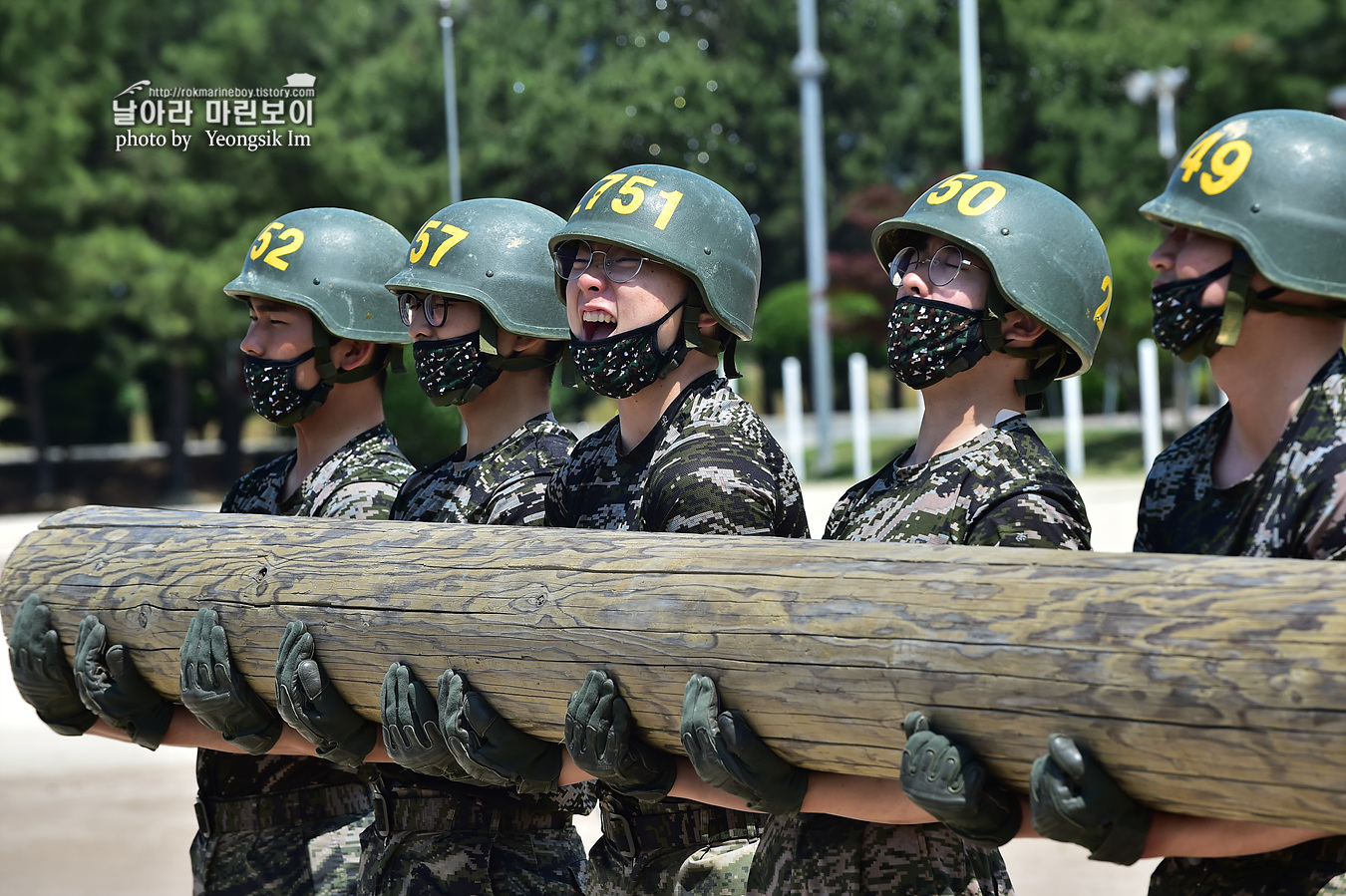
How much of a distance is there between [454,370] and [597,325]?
683mm

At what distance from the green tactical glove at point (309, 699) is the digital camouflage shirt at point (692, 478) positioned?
A: 0.66 meters

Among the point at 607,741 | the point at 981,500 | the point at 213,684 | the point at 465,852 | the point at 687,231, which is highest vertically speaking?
the point at 687,231

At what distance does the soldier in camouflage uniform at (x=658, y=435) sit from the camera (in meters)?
3.28

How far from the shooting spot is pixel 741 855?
3455mm

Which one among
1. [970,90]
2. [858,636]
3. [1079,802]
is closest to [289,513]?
[858,636]

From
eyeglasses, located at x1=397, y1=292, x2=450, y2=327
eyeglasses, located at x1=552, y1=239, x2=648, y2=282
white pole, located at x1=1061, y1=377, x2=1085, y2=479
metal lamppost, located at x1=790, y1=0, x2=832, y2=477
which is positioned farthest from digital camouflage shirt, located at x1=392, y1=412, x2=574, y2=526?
metal lamppost, located at x1=790, y1=0, x2=832, y2=477

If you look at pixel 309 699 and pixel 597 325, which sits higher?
pixel 597 325

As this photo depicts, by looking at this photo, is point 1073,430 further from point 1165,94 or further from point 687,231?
point 687,231

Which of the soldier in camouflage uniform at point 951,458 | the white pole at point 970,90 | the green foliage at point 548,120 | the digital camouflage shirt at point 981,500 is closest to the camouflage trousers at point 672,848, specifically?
the soldier in camouflage uniform at point 951,458

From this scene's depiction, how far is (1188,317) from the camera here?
284 centimetres

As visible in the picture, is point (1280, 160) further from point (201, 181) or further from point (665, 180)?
point (201, 181)

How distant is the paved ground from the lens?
6.94 m

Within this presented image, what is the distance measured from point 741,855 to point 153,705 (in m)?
1.75

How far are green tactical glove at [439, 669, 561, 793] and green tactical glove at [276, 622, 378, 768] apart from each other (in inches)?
15.4
